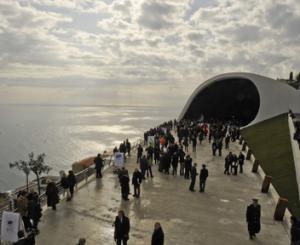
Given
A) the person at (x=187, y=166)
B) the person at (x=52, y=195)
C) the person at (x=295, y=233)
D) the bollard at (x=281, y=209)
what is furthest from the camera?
the person at (x=187, y=166)

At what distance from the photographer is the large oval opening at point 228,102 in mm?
43031

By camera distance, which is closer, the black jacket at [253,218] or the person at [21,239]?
the person at [21,239]

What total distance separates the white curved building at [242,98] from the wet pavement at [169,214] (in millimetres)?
22018

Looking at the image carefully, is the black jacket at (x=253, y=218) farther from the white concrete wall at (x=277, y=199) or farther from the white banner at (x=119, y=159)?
the white banner at (x=119, y=159)

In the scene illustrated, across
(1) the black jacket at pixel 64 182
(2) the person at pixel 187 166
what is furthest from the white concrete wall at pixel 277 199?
(1) the black jacket at pixel 64 182

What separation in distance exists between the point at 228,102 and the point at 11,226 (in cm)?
4189

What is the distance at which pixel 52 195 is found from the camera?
10641 millimetres

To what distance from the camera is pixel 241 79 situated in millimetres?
41062

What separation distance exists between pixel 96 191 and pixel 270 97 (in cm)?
2824

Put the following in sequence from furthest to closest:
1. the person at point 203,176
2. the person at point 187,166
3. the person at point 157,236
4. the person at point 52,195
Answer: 1. the person at point 187,166
2. the person at point 203,176
3. the person at point 52,195
4. the person at point 157,236

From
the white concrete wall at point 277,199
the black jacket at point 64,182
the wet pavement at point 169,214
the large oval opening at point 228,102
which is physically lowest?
the wet pavement at point 169,214

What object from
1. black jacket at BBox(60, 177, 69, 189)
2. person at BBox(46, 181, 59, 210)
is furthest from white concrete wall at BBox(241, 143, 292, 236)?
black jacket at BBox(60, 177, 69, 189)

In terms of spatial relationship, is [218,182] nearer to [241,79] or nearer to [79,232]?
[79,232]

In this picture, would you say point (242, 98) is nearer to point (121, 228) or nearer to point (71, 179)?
point (71, 179)
